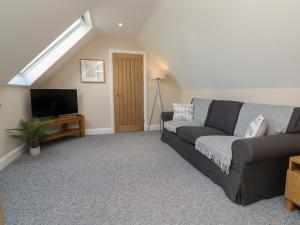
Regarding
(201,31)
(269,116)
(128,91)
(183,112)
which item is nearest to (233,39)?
(201,31)

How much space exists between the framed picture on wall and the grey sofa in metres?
2.73

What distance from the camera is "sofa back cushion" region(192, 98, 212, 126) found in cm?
345

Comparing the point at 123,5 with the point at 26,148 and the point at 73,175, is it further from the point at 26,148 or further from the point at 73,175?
the point at 26,148

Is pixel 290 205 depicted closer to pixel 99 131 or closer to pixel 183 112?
pixel 183 112

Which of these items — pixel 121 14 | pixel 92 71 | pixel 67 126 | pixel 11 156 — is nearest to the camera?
pixel 11 156

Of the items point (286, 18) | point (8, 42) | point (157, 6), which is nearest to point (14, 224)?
point (8, 42)

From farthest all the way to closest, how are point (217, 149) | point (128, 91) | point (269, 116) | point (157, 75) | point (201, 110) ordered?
1. point (128, 91)
2. point (157, 75)
3. point (201, 110)
4. point (269, 116)
5. point (217, 149)

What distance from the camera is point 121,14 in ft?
10.6

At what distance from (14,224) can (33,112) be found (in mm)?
2513

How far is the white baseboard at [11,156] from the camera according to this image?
8.62 feet

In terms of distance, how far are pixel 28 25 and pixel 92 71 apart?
99.0 inches

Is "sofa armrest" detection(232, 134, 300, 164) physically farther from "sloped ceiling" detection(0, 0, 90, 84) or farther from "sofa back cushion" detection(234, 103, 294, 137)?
"sloped ceiling" detection(0, 0, 90, 84)

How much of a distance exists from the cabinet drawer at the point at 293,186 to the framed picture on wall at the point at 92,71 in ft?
13.3

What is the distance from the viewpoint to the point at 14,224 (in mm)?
1498
